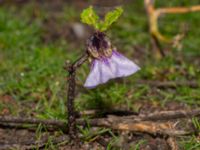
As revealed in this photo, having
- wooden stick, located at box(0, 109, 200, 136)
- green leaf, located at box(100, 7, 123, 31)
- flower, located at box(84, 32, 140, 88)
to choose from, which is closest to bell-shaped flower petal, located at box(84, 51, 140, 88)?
flower, located at box(84, 32, 140, 88)

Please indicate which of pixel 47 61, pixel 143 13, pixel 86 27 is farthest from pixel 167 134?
pixel 143 13

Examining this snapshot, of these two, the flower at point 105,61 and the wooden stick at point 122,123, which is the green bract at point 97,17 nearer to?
the flower at point 105,61

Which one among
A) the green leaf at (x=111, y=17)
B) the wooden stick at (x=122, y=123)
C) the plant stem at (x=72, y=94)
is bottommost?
the wooden stick at (x=122, y=123)

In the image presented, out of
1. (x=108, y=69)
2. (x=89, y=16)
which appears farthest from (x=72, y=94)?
(x=89, y=16)

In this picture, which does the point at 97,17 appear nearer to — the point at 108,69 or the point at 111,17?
the point at 111,17

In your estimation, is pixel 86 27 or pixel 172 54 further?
pixel 86 27

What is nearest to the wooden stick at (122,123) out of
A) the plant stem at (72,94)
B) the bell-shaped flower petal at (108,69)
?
the plant stem at (72,94)

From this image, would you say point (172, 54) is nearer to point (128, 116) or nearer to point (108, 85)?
point (108, 85)
